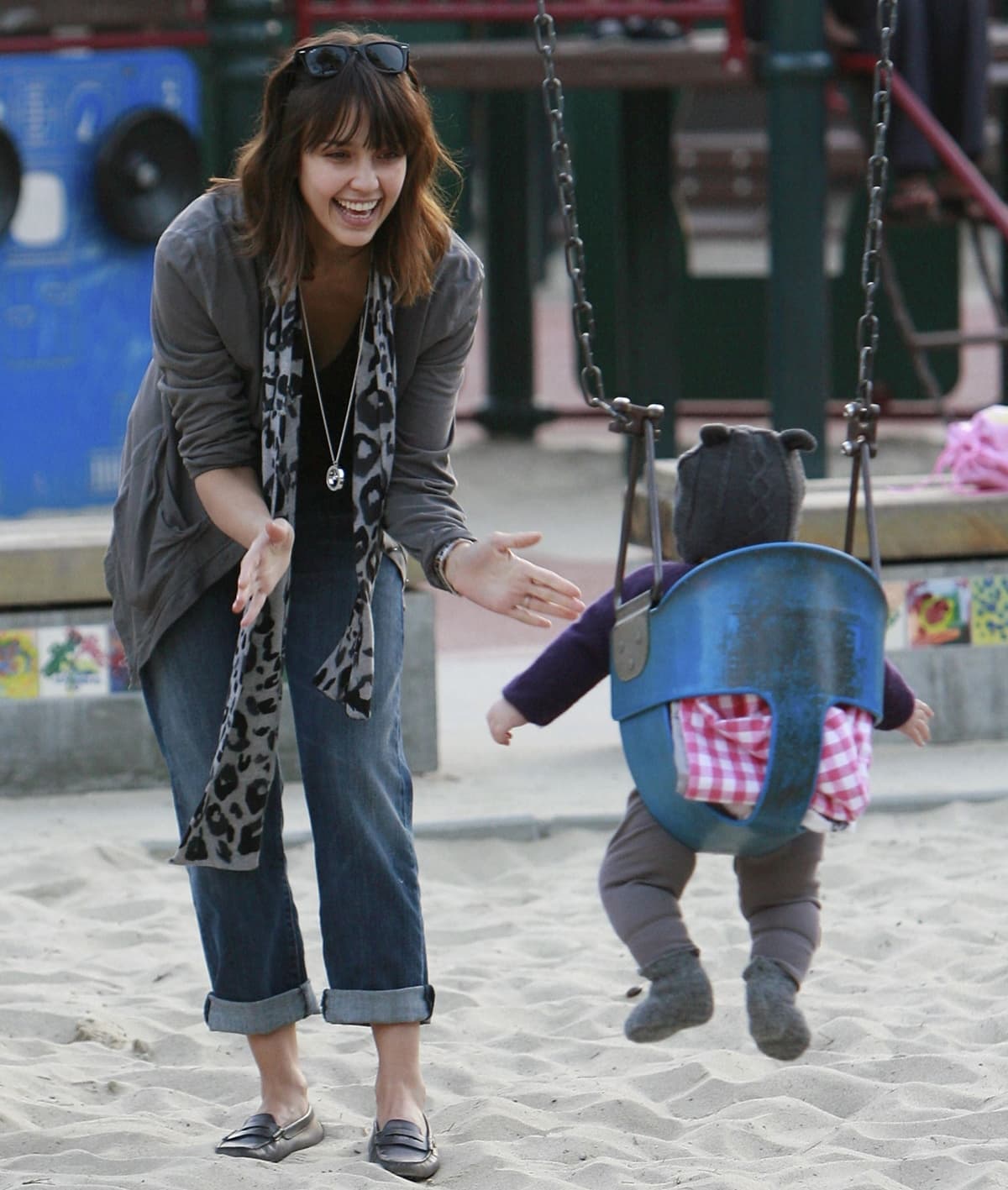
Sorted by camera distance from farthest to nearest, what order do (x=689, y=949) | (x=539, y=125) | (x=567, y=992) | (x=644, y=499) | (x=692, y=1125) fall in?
(x=539, y=125)
(x=644, y=499)
(x=567, y=992)
(x=692, y=1125)
(x=689, y=949)

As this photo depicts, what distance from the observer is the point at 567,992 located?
4.15 metres

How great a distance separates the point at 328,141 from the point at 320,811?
969 mm

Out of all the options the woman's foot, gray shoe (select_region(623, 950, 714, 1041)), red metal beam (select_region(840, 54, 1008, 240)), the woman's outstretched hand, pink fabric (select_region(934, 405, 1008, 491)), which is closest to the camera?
the woman's outstretched hand

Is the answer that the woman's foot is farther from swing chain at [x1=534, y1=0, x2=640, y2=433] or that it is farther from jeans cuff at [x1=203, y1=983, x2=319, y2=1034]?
jeans cuff at [x1=203, y1=983, x2=319, y2=1034]

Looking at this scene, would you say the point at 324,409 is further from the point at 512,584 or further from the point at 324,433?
the point at 512,584

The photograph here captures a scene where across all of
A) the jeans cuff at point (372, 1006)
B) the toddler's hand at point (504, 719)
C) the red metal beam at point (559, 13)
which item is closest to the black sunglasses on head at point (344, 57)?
the toddler's hand at point (504, 719)

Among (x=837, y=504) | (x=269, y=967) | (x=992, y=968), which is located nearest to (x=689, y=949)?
(x=269, y=967)

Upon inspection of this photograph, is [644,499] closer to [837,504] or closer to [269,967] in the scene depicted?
[837,504]

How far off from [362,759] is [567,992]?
124cm

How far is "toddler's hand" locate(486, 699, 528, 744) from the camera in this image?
324cm

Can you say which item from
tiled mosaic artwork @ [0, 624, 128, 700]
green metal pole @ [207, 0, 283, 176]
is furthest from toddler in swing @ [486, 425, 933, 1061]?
green metal pole @ [207, 0, 283, 176]

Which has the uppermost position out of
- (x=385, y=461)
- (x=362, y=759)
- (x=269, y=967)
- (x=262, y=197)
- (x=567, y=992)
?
(x=262, y=197)

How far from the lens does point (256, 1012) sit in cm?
318

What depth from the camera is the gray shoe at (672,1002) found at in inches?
123
